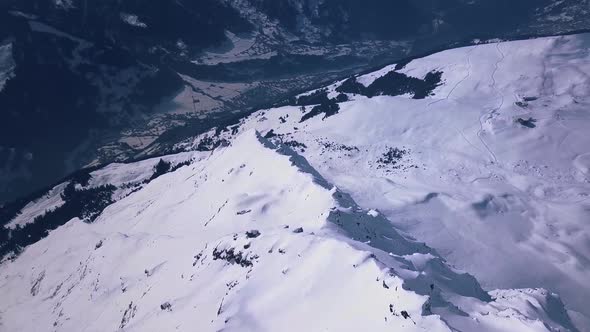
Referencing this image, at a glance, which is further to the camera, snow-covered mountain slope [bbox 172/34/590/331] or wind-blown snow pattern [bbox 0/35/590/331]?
snow-covered mountain slope [bbox 172/34/590/331]

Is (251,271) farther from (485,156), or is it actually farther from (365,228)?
(485,156)

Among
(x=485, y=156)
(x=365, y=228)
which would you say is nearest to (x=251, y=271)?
(x=365, y=228)

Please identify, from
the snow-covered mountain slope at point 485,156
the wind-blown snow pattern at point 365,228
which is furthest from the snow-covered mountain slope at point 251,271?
the snow-covered mountain slope at point 485,156


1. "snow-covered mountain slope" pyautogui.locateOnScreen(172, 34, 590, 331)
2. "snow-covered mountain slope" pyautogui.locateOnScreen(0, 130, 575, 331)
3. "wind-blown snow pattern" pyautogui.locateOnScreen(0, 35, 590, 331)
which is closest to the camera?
"snow-covered mountain slope" pyautogui.locateOnScreen(0, 130, 575, 331)

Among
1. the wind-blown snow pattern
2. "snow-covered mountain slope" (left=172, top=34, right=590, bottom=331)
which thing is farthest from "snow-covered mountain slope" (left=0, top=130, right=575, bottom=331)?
"snow-covered mountain slope" (left=172, top=34, right=590, bottom=331)

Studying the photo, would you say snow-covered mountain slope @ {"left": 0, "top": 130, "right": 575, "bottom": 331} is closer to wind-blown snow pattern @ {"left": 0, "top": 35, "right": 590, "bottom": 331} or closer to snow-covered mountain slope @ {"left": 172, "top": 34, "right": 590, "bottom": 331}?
wind-blown snow pattern @ {"left": 0, "top": 35, "right": 590, "bottom": 331}
